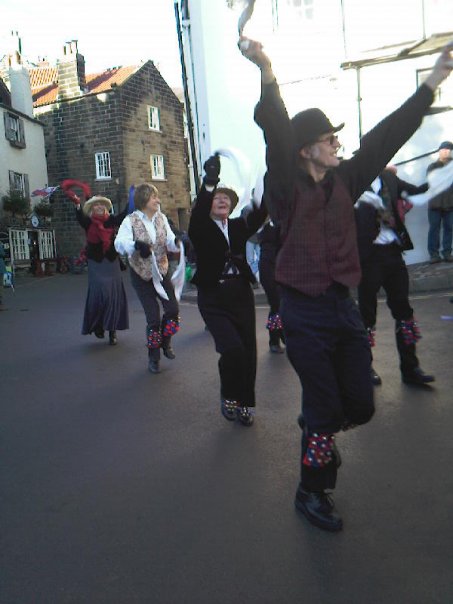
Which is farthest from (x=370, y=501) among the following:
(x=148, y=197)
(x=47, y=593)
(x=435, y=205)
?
(x=435, y=205)

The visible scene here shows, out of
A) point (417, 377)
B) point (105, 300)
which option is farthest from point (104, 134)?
point (417, 377)

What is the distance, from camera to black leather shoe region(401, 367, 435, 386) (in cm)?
498

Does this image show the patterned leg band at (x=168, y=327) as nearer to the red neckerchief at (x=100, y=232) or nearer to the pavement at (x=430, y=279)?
the red neckerchief at (x=100, y=232)

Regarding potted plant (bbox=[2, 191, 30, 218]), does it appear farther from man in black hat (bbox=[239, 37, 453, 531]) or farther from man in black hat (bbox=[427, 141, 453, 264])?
man in black hat (bbox=[239, 37, 453, 531])

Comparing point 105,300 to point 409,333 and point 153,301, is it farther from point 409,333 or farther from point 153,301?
point 409,333

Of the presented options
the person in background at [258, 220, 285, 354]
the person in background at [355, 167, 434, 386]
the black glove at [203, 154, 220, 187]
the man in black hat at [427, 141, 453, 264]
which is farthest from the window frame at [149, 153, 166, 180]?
the black glove at [203, 154, 220, 187]

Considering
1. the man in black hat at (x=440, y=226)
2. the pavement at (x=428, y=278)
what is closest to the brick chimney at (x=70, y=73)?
the pavement at (x=428, y=278)

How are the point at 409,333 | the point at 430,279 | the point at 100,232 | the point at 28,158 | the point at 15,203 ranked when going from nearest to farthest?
1. the point at 409,333
2. the point at 100,232
3. the point at 430,279
4. the point at 15,203
5. the point at 28,158

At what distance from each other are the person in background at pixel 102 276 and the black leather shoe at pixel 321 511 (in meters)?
5.58

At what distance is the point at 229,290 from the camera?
4.42 metres

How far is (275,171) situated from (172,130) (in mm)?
35913

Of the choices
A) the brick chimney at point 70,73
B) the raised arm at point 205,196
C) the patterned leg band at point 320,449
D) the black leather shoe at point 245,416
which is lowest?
the black leather shoe at point 245,416

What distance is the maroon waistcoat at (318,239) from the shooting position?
2.79 m

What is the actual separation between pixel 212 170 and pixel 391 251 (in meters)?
1.82
